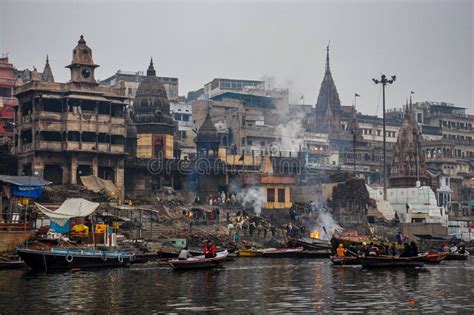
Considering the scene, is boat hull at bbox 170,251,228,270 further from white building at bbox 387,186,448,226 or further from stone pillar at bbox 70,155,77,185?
white building at bbox 387,186,448,226

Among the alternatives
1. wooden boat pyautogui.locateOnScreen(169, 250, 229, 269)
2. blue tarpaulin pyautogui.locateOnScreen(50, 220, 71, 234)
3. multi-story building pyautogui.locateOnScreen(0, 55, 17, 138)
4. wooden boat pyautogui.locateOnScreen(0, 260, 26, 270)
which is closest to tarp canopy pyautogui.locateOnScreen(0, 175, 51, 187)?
blue tarpaulin pyautogui.locateOnScreen(50, 220, 71, 234)

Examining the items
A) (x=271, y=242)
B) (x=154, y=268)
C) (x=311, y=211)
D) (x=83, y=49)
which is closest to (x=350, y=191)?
(x=311, y=211)

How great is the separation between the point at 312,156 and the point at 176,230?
43818mm

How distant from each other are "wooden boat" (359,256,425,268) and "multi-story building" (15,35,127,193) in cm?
3256

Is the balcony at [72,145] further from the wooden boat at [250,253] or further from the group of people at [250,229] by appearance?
the wooden boat at [250,253]

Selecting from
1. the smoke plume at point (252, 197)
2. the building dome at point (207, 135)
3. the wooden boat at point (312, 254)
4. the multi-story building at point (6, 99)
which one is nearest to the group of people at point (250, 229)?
the wooden boat at point (312, 254)

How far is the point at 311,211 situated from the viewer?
74.5m

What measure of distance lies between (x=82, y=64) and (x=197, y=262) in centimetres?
3317

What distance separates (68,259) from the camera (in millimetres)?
40250

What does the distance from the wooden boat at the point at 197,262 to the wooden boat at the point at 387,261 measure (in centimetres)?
757

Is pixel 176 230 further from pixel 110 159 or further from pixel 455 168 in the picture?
pixel 455 168

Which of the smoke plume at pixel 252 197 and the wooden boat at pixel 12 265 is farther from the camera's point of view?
the smoke plume at pixel 252 197

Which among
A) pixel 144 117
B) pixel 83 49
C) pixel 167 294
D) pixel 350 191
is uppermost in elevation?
pixel 83 49

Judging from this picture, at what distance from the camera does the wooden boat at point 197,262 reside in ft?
132
